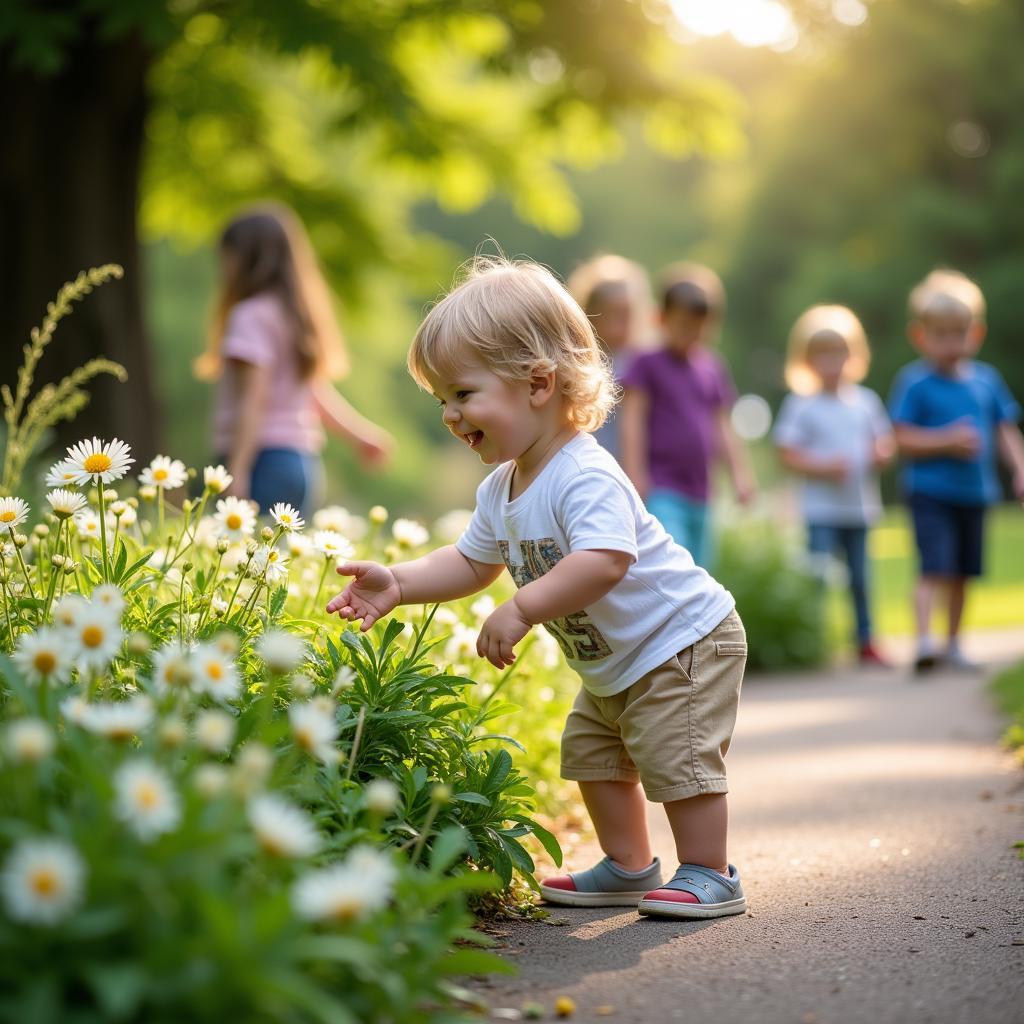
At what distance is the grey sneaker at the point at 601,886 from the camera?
10.5 ft

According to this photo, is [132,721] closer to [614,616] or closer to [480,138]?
[614,616]

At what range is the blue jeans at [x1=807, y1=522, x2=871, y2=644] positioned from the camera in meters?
8.83

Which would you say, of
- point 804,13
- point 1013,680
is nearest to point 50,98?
point 804,13

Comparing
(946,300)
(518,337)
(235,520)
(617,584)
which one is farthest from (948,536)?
(235,520)

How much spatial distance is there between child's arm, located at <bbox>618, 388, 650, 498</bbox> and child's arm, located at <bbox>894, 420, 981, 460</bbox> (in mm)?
1730

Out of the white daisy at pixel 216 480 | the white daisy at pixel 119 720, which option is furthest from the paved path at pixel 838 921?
the white daisy at pixel 216 480

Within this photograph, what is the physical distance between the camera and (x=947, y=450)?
299 inches

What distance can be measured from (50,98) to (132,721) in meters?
8.61

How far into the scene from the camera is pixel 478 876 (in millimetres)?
2066

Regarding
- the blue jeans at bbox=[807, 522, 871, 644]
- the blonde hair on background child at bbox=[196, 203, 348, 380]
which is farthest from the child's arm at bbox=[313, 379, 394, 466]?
the blue jeans at bbox=[807, 522, 871, 644]

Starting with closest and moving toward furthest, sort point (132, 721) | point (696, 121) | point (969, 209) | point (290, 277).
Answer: point (132, 721)
point (290, 277)
point (696, 121)
point (969, 209)

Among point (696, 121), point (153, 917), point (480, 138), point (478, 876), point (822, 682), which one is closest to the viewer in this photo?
point (153, 917)

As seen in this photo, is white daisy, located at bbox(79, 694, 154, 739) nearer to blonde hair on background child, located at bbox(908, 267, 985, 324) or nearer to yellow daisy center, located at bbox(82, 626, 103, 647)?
yellow daisy center, located at bbox(82, 626, 103, 647)

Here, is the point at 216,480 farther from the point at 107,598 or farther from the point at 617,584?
the point at 617,584
